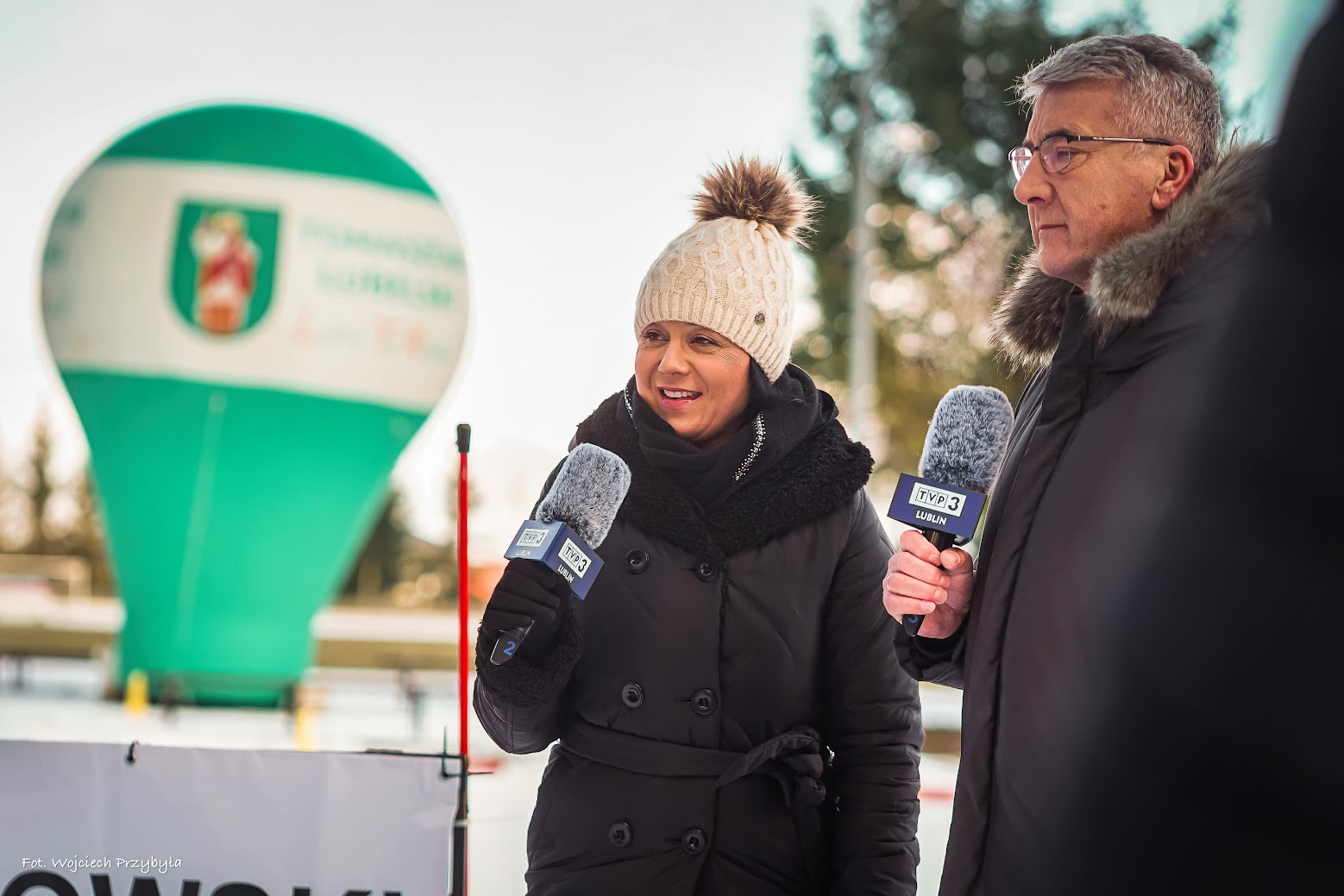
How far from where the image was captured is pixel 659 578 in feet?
7.47

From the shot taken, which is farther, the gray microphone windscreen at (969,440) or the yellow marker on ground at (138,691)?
the yellow marker on ground at (138,691)

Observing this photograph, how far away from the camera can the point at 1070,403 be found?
1679 millimetres

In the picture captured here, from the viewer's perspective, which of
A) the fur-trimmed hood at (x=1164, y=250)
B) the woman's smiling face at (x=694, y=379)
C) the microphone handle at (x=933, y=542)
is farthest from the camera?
the woman's smiling face at (x=694, y=379)

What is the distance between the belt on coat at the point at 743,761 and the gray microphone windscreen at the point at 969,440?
1.98 feet

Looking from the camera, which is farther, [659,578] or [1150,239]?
[659,578]

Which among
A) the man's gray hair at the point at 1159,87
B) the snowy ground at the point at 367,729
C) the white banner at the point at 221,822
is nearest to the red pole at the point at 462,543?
the white banner at the point at 221,822

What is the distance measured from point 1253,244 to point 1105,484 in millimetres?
693

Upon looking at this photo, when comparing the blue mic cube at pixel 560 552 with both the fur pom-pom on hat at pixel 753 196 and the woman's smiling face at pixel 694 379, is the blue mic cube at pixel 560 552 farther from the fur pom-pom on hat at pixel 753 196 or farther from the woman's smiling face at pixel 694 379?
the fur pom-pom on hat at pixel 753 196

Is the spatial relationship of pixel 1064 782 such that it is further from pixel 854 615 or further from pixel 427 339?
pixel 427 339

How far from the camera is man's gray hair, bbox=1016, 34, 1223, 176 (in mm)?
1762

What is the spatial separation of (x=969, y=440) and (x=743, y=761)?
27.8 inches

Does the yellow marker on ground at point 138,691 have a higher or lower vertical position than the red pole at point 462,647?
lower

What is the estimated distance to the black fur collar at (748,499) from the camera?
229 centimetres

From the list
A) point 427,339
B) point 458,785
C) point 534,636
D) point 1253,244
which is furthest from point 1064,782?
point 427,339
